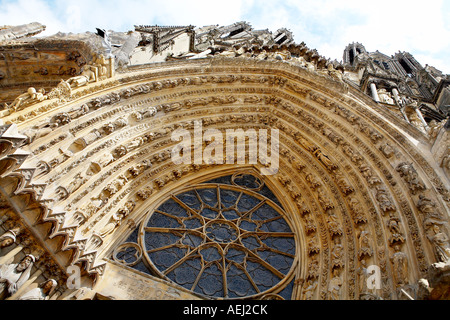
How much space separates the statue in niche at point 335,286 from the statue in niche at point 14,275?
4.76 m

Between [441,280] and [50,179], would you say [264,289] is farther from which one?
[50,179]

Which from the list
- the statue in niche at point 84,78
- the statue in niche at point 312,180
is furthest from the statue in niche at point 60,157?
the statue in niche at point 312,180

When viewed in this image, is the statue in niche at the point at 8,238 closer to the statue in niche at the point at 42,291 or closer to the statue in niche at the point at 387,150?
the statue in niche at the point at 42,291

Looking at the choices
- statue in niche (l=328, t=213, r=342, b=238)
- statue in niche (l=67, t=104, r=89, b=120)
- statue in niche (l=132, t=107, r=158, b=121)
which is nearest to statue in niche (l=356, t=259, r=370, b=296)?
statue in niche (l=328, t=213, r=342, b=238)

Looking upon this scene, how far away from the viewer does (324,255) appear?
781cm

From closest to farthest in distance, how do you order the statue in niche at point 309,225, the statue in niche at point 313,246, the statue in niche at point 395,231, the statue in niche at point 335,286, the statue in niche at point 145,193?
the statue in niche at point 395,231, the statue in niche at point 335,286, the statue in niche at point 313,246, the statue in niche at point 309,225, the statue in niche at point 145,193

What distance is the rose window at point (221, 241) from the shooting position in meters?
7.74

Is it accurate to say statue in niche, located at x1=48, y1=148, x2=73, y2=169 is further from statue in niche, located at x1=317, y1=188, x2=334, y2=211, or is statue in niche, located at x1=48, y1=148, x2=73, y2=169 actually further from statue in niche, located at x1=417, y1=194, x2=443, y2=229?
statue in niche, located at x1=417, y1=194, x2=443, y2=229

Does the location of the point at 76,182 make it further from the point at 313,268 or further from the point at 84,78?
the point at 313,268

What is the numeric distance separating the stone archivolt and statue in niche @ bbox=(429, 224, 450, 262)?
0.11m

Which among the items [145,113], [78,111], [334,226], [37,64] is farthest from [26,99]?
[334,226]

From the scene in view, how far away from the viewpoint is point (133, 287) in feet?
23.5

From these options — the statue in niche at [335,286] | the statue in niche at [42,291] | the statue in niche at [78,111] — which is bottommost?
the statue in niche at [42,291]

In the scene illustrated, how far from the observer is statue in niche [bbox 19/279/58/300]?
5867 mm
